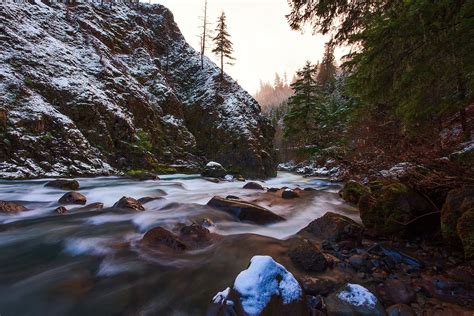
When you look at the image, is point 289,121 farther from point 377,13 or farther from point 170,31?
point 170,31

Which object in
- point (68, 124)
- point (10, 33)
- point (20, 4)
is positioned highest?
point (20, 4)

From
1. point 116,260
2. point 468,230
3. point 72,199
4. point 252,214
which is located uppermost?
point 468,230

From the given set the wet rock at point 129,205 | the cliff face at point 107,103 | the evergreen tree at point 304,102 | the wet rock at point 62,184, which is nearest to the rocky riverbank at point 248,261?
the wet rock at point 129,205

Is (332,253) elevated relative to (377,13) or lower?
lower

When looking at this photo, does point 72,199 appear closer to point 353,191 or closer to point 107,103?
point 353,191

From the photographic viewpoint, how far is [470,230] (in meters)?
3.16

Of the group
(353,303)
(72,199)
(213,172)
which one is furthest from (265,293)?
(213,172)

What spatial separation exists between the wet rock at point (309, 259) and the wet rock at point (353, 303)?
85 centimetres

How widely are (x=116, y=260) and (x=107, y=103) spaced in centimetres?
1525

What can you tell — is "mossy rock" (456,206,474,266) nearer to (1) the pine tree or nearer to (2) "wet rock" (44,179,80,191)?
(2) "wet rock" (44,179,80,191)

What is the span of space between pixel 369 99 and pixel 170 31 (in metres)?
36.7

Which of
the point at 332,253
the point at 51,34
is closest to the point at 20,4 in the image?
the point at 51,34

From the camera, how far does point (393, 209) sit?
474 cm

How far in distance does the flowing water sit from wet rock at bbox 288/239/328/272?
177mm
